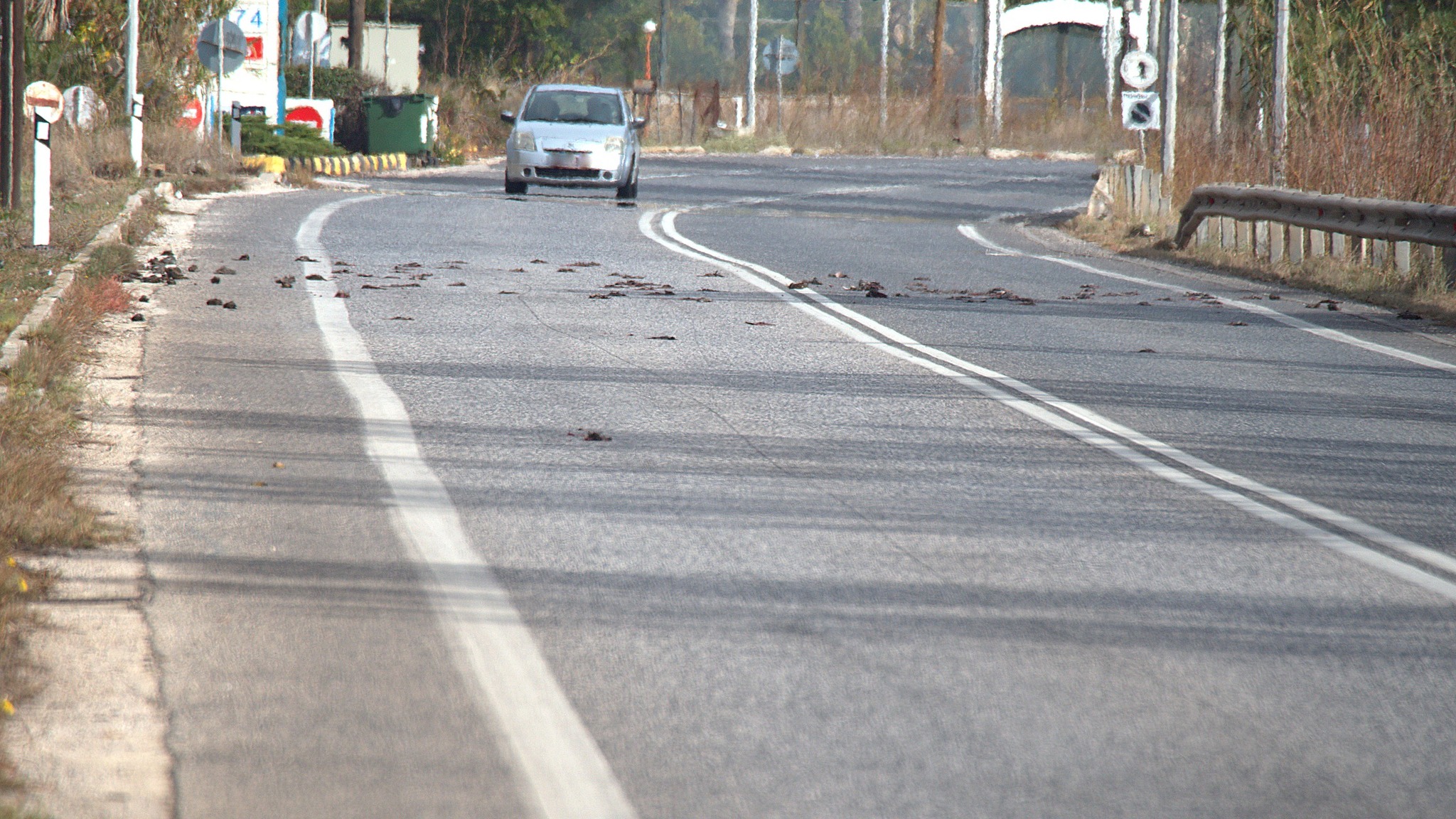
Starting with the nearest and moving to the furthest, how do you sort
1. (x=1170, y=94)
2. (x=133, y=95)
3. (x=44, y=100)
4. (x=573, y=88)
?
(x=44, y=100)
(x=133, y=95)
(x=1170, y=94)
(x=573, y=88)

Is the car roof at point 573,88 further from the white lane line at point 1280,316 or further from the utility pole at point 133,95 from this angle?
the white lane line at point 1280,316

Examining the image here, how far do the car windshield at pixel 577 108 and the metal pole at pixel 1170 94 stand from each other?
7522 mm

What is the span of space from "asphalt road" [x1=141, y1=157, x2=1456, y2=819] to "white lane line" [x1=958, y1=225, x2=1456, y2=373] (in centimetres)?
13

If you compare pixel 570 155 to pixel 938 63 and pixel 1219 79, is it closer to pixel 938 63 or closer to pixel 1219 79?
pixel 1219 79

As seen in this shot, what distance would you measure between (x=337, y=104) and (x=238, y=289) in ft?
84.6

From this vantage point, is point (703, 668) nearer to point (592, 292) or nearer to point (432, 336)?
point (432, 336)

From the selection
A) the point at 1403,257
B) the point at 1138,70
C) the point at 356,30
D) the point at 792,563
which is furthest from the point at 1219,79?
the point at 356,30

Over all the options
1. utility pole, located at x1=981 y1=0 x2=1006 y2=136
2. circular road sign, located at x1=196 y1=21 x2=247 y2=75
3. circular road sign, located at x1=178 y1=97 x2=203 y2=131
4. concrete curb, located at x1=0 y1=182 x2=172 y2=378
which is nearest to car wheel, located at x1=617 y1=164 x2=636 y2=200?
circular road sign, located at x1=196 y1=21 x2=247 y2=75

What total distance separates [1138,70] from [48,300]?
17.7 m

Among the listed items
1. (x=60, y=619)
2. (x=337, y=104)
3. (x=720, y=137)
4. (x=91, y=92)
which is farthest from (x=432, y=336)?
(x=720, y=137)

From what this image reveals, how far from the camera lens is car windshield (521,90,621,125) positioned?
2391 cm

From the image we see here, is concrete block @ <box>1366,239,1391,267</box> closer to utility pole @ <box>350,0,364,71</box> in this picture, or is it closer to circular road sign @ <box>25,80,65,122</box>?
circular road sign @ <box>25,80,65,122</box>

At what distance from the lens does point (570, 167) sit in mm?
22859

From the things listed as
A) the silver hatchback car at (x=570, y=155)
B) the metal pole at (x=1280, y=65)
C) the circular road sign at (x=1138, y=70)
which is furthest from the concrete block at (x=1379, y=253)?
the silver hatchback car at (x=570, y=155)
